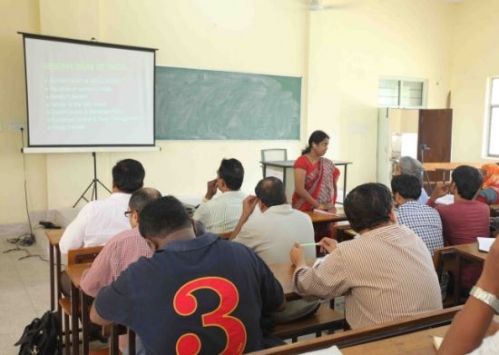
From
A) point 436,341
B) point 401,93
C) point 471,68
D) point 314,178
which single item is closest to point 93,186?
point 314,178

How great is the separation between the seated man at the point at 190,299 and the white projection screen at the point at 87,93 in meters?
4.34

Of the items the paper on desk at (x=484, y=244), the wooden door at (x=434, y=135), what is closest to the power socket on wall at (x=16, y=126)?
the paper on desk at (x=484, y=244)

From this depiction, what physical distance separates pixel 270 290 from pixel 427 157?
7.50 meters

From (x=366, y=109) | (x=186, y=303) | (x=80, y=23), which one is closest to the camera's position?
(x=186, y=303)

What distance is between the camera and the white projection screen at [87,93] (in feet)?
16.8

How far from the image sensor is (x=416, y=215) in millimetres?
2654

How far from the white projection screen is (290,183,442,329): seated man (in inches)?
173

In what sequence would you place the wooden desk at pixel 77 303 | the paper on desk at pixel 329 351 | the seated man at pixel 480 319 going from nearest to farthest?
the seated man at pixel 480 319
the paper on desk at pixel 329 351
the wooden desk at pixel 77 303

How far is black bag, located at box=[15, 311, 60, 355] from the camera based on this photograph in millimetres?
2451

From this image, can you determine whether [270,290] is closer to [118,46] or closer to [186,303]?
[186,303]

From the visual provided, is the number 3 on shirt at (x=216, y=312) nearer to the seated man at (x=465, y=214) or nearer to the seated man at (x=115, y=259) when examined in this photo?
the seated man at (x=115, y=259)

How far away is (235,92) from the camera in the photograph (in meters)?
6.87

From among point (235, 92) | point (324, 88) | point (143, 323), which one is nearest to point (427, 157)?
point (324, 88)

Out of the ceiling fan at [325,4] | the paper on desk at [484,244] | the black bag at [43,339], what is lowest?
the black bag at [43,339]
